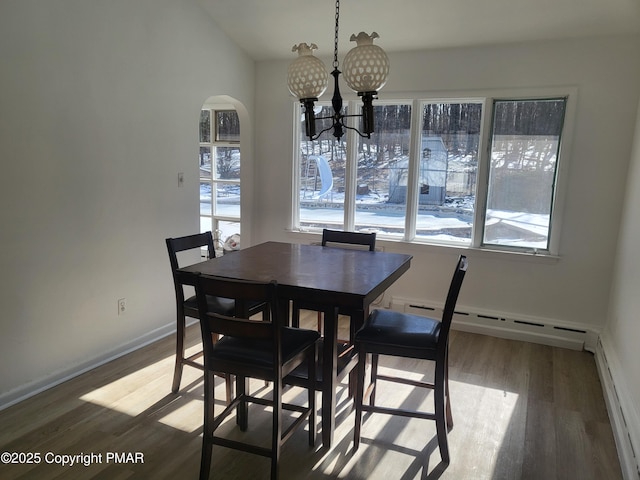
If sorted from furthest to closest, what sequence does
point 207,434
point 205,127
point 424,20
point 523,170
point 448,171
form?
point 205,127 → point 448,171 → point 523,170 → point 424,20 → point 207,434

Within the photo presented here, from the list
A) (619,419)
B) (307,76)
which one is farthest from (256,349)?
(619,419)

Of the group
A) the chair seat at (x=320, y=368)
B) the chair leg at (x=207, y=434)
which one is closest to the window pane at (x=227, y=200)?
the chair seat at (x=320, y=368)

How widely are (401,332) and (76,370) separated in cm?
213

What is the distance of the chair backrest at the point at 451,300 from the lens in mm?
2117

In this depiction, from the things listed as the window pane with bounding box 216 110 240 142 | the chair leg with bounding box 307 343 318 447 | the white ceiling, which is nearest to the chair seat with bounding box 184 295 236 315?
the chair leg with bounding box 307 343 318 447

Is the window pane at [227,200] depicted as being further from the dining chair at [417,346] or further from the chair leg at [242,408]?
the dining chair at [417,346]

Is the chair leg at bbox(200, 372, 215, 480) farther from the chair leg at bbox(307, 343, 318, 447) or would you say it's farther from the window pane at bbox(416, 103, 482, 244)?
the window pane at bbox(416, 103, 482, 244)

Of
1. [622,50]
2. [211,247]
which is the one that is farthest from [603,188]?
[211,247]

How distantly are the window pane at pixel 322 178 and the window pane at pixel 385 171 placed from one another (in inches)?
7.9

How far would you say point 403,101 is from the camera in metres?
4.11

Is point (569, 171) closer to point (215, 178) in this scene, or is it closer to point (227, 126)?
point (227, 126)

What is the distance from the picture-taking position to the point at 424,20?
3527 millimetres

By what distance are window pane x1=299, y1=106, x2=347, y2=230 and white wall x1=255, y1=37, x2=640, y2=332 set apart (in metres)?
0.53

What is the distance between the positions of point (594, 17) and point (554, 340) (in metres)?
2.39
